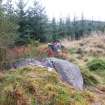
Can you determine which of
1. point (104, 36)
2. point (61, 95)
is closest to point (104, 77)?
point (61, 95)

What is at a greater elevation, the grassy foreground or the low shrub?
the grassy foreground

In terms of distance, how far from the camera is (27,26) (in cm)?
1362

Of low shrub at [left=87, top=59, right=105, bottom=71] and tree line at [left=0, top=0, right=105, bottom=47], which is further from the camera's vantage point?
low shrub at [left=87, top=59, right=105, bottom=71]

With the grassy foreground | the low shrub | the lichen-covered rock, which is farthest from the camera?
the low shrub

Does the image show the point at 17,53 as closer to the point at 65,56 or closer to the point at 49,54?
the point at 49,54

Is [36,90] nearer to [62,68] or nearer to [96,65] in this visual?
[62,68]

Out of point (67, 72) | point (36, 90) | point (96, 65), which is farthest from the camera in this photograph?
point (96, 65)

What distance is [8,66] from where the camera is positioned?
31.2 feet

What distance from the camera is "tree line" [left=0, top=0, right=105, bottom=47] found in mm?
9521

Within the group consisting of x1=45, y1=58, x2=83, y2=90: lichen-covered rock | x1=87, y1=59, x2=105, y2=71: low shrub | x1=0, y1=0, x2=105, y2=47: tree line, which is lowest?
x1=87, y1=59, x2=105, y2=71: low shrub

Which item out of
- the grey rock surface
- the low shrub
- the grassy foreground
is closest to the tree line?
the grey rock surface

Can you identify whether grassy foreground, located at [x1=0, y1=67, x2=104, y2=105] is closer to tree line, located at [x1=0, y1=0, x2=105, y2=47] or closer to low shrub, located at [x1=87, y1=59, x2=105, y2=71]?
tree line, located at [x1=0, y1=0, x2=105, y2=47]

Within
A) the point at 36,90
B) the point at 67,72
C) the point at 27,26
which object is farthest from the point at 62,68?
the point at 27,26

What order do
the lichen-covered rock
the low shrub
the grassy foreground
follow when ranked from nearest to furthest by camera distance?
the grassy foreground → the lichen-covered rock → the low shrub
